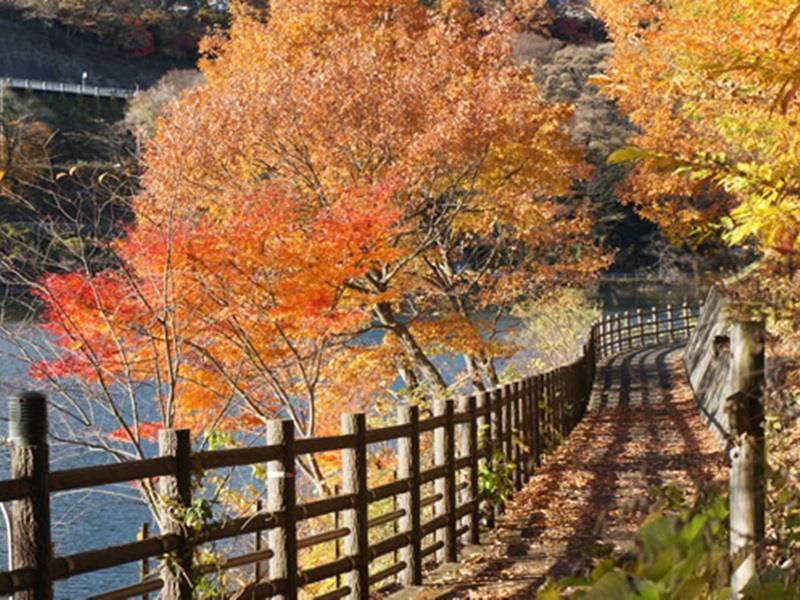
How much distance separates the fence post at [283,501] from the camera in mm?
6945

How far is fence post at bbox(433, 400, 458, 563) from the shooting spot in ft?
33.8

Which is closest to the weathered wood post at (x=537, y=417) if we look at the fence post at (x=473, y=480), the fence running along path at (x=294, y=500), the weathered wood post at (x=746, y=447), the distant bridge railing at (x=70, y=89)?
the fence running along path at (x=294, y=500)

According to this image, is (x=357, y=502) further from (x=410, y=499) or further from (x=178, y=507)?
(x=178, y=507)

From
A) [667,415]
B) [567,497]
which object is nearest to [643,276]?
[667,415]

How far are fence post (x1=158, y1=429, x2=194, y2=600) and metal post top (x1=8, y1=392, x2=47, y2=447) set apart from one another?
3.23ft

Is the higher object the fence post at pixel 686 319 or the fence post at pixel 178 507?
the fence post at pixel 178 507

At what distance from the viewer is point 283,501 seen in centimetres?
702

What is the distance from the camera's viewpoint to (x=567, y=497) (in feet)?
44.9

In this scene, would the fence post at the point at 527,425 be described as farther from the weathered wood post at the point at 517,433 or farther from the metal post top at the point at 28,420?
the metal post top at the point at 28,420

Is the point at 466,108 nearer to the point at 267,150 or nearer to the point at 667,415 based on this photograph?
the point at 267,150

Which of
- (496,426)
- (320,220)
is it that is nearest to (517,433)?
(496,426)

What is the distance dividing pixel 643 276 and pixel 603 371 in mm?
35609

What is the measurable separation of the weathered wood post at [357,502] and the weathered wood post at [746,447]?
409cm

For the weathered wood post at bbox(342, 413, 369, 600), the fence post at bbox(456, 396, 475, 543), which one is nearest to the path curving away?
the fence post at bbox(456, 396, 475, 543)
